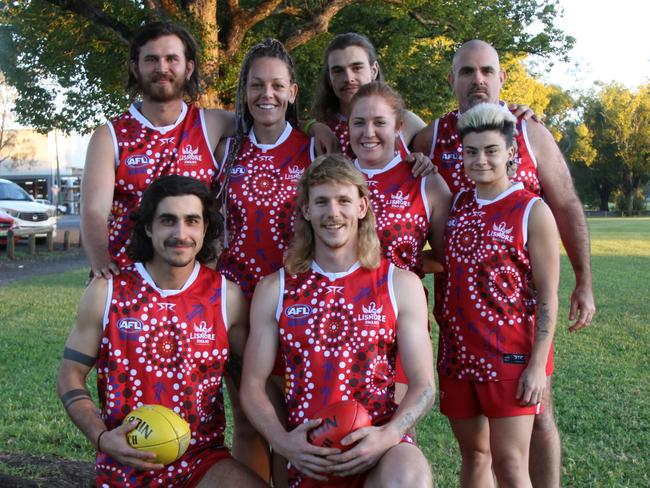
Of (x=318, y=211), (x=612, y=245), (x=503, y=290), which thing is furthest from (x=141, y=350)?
(x=612, y=245)

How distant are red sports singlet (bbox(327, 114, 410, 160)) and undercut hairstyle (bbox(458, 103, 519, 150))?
1.81ft

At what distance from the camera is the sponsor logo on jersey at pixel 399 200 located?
12.4 ft

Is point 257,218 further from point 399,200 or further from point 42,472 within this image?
point 42,472

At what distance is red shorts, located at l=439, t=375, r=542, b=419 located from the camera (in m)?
3.49

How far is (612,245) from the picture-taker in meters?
25.5

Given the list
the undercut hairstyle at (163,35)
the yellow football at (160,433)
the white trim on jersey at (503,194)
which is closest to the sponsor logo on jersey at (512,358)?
the white trim on jersey at (503,194)

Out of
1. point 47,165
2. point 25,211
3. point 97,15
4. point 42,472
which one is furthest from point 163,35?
point 47,165

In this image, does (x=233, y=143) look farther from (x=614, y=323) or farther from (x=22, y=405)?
(x=614, y=323)

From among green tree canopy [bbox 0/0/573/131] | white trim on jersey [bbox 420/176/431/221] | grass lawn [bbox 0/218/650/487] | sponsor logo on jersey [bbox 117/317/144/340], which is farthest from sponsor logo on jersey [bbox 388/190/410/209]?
green tree canopy [bbox 0/0/573/131]

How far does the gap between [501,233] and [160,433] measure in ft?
6.36

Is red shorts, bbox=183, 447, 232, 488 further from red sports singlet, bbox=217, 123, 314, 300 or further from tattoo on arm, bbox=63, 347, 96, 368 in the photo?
red sports singlet, bbox=217, 123, 314, 300

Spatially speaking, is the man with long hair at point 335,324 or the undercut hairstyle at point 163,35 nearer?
→ the man with long hair at point 335,324

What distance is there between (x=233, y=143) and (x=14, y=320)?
27.7 feet

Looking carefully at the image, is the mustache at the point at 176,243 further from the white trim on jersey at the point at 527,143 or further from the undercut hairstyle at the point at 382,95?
the white trim on jersey at the point at 527,143
